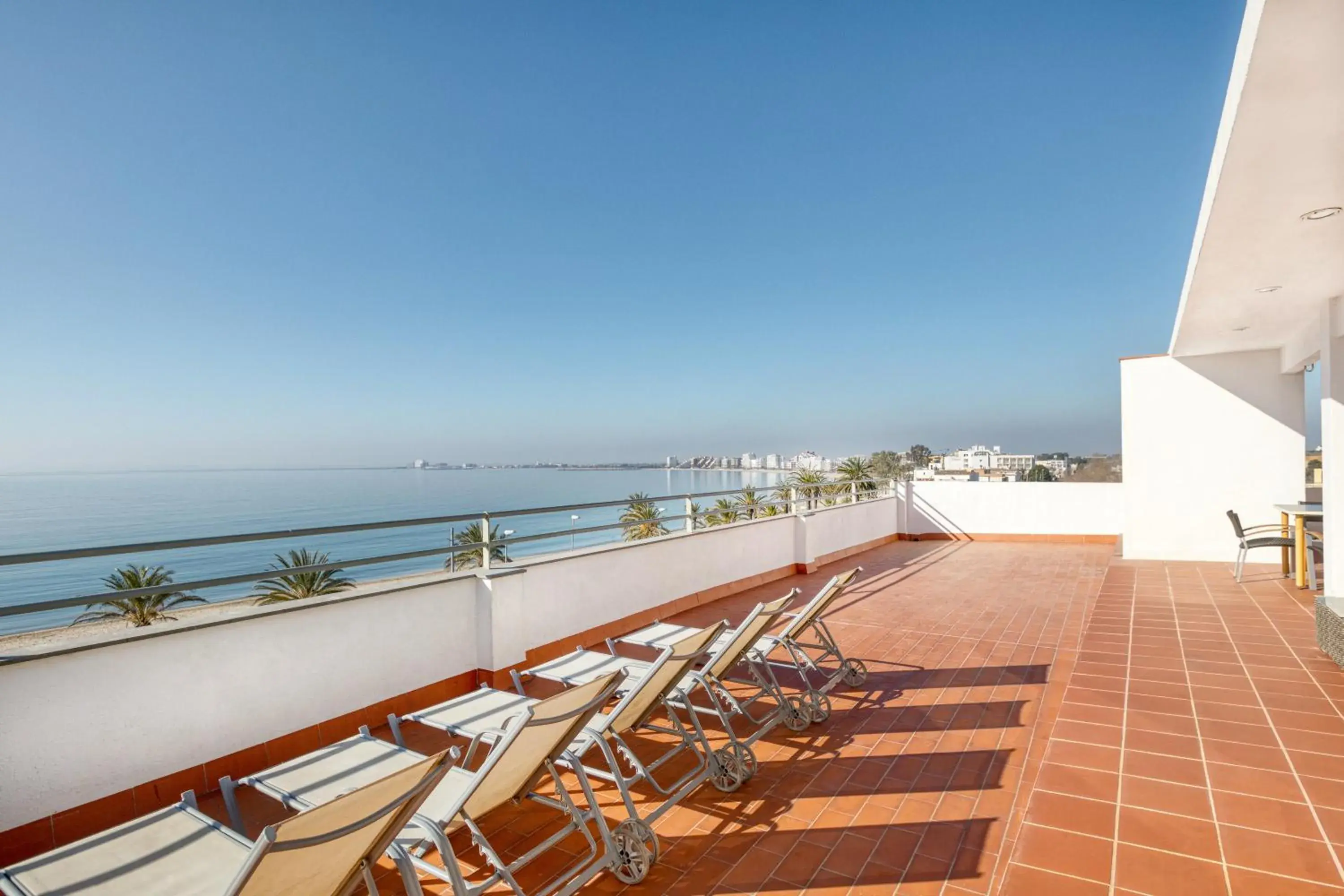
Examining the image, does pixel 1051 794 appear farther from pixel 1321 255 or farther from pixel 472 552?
pixel 1321 255

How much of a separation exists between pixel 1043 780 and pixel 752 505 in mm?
5109

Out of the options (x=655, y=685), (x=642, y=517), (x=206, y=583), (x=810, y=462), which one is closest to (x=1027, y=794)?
(x=655, y=685)

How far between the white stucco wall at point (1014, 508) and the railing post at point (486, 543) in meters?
9.34

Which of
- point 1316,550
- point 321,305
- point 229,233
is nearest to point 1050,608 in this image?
point 1316,550

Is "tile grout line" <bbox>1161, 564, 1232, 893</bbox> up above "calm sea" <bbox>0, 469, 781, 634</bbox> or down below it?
above

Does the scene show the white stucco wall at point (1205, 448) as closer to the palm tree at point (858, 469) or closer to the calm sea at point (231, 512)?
the palm tree at point (858, 469)

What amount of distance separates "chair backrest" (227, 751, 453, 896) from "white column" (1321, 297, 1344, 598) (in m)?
7.10

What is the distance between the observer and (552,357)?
30.2 meters

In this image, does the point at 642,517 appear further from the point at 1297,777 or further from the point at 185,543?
the point at 1297,777

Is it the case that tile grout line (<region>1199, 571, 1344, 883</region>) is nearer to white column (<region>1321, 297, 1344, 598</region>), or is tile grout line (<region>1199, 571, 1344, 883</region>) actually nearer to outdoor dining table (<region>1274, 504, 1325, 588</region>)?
white column (<region>1321, 297, 1344, 598</region>)

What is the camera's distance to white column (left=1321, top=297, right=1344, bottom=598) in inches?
210

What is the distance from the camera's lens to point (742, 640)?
3123 mm

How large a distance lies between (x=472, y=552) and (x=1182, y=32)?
9773mm

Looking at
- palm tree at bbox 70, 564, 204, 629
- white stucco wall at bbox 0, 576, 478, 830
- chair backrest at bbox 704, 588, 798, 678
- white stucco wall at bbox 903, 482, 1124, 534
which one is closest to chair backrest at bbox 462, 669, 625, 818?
chair backrest at bbox 704, 588, 798, 678
